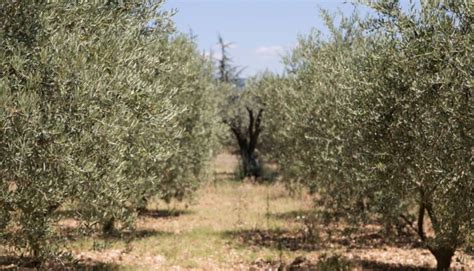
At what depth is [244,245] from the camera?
19312 mm

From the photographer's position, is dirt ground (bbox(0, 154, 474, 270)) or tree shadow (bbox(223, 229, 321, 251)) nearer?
dirt ground (bbox(0, 154, 474, 270))

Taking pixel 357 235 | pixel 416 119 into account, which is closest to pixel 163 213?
pixel 357 235

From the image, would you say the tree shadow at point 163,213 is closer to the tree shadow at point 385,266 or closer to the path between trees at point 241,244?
the path between trees at point 241,244

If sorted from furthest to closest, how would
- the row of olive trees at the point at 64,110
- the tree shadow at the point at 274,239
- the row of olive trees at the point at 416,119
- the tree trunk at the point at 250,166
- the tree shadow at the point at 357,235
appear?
1. the tree trunk at the point at 250,166
2. the tree shadow at the point at 357,235
3. the tree shadow at the point at 274,239
4. the row of olive trees at the point at 416,119
5. the row of olive trees at the point at 64,110

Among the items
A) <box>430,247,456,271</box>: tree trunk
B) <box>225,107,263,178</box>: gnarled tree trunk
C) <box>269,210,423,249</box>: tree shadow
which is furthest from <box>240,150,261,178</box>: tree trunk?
<box>430,247,456,271</box>: tree trunk

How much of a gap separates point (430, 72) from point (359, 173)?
13.0ft

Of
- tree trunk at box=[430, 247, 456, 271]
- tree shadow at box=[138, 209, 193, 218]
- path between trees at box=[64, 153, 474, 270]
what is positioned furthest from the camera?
tree shadow at box=[138, 209, 193, 218]

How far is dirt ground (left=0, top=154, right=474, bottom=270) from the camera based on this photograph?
1588cm

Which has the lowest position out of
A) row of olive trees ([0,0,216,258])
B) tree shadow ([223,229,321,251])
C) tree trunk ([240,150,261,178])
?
tree shadow ([223,229,321,251])

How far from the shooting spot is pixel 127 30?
10.8 meters

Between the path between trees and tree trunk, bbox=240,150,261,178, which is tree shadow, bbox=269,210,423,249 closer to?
the path between trees

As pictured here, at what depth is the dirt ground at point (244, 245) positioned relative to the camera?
15883mm

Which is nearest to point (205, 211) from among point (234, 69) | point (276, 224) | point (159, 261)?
point (276, 224)

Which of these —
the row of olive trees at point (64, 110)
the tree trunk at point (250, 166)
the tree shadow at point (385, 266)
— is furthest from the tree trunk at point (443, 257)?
the tree trunk at point (250, 166)
